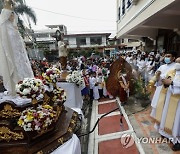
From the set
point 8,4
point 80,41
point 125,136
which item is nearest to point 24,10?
point 8,4

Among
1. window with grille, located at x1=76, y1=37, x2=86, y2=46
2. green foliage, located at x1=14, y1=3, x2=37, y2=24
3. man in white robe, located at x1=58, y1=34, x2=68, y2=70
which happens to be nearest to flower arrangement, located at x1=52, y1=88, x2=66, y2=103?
man in white robe, located at x1=58, y1=34, x2=68, y2=70

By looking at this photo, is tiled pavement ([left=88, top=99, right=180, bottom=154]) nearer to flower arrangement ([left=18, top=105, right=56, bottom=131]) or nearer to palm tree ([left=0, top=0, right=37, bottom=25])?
flower arrangement ([left=18, top=105, right=56, bottom=131])

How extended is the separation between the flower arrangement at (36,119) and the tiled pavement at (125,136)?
1554mm

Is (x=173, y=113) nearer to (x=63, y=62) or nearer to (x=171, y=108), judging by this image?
(x=171, y=108)

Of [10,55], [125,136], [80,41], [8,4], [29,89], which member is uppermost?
[80,41]

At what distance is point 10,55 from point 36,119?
5.14 ft

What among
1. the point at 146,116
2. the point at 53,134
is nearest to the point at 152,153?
the point at 146,116

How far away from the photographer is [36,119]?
7.21 ft

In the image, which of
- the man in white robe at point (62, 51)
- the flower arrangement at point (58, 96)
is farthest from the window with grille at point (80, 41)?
the flower arrangement at point (58, 96)

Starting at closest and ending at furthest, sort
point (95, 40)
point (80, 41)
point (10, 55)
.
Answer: point (10, 55), point (95, 40), point (80, 41)

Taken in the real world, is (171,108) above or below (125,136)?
above

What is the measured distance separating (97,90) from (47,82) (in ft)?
19.6

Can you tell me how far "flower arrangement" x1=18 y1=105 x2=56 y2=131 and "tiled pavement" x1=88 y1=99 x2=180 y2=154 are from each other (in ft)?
5.10

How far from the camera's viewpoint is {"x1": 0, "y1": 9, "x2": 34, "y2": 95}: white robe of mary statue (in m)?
3.25
